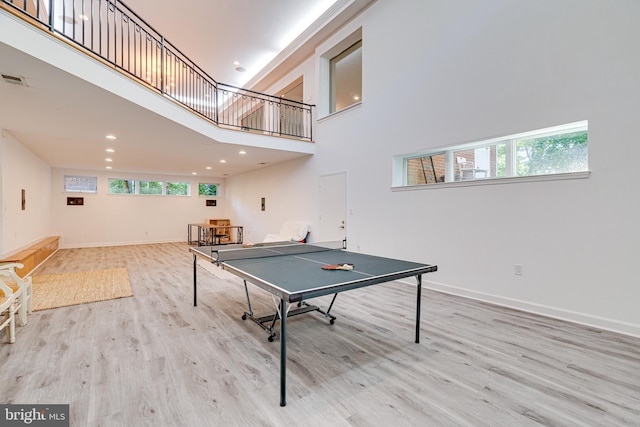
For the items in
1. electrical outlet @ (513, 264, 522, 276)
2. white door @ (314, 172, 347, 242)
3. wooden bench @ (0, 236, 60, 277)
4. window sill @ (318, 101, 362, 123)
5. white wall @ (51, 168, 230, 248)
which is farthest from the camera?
white wall @ (51, 168, 230, 248)

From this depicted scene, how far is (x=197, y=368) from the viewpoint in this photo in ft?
7.82

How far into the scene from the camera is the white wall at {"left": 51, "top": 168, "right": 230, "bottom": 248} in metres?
9.64

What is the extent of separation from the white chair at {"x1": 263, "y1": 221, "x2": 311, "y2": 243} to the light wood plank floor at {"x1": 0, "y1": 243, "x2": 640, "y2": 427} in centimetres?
353

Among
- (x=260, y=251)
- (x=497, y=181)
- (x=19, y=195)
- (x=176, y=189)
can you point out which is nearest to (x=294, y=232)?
(x=260, y=251)

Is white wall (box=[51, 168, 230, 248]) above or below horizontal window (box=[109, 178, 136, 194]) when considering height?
below

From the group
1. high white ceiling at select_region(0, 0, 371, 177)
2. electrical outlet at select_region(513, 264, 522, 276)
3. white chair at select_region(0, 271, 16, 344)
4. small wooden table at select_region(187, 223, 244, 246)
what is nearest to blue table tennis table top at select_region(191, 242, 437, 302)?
white chair at select_region(0, 271, 16, 344)

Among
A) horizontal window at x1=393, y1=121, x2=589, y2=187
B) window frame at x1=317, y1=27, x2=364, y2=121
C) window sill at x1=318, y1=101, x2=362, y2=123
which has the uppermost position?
window frame at x1=317, y1=27, x2=364, y2=121

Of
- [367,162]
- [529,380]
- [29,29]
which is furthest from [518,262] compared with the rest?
[29,29]

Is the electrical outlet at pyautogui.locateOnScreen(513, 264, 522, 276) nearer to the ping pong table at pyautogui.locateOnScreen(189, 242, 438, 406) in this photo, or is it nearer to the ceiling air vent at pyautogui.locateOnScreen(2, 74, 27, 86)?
the ping pong table at pyautogui.locateOnScreen(189, 242, 438, 406)

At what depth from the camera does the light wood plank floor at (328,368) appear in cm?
186

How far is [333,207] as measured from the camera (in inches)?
264

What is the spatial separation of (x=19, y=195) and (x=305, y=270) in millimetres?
6979

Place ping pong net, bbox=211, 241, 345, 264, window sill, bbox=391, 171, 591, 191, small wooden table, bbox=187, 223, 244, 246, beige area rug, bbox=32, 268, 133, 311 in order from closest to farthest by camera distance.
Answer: ping pong net, bbox=211, 241, 345, 264, window sill, bbox=391, 171, 591, 191, beige area rug, bbox=32, 268, 133, 311, small wooden table, bbox=187, 223, 244, 246

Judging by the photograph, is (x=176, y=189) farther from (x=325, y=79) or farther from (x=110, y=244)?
Answer: (x=325, y=79)
